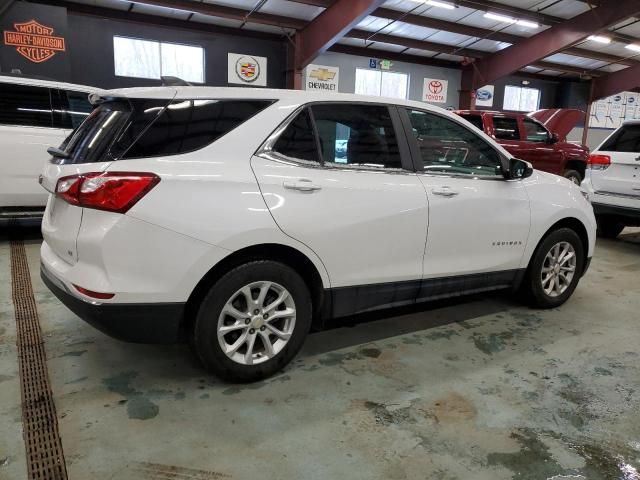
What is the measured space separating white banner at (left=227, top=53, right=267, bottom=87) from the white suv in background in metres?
8.30

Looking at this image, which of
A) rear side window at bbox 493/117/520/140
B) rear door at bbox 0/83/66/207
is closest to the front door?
rear door at bbox 0/83/66/207

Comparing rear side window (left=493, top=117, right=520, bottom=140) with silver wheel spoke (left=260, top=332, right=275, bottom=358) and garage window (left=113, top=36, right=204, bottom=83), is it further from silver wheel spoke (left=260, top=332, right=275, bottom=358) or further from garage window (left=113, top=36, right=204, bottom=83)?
garage window (left=113, top=36, right=204, bottom=83)

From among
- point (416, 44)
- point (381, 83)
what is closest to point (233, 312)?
point (416, 44)

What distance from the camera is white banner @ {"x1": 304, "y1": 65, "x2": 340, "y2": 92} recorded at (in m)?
14.2

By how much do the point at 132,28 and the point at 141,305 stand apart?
37.8 ft

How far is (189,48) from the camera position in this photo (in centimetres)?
1230

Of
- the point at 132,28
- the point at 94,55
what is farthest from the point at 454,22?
the point at 94,55

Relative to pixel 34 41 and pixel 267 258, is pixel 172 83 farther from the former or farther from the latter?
pixel 34 41

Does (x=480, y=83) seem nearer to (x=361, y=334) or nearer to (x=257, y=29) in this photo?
(x=257, y=29)

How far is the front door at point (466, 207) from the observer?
2826 mm

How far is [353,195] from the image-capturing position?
2475 mm

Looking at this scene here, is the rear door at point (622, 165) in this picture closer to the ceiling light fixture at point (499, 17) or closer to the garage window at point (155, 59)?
the ceiling light fixture at point (499, 17)

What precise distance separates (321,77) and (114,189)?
13.3m

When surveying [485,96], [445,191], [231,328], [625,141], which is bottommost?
[231,328]
